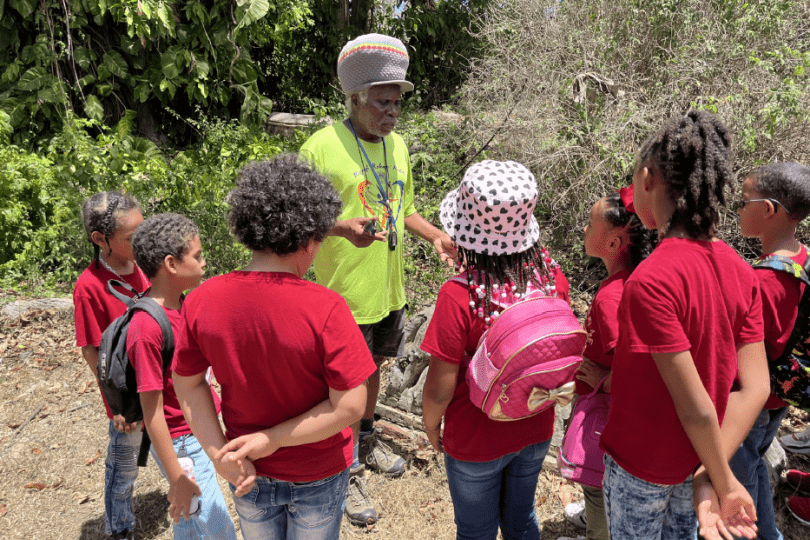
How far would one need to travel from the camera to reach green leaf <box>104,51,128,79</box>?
714 cm

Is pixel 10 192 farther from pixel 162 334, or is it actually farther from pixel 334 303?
pixel 334 303

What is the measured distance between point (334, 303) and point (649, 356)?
97 centimetres

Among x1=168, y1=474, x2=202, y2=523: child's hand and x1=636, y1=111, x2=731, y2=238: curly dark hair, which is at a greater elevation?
x1=636, y1=111, x2=731, y2=238: curly dark hair

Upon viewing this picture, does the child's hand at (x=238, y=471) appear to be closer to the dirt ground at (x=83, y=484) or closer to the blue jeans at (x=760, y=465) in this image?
the dirt ground at (x=83, y=484)

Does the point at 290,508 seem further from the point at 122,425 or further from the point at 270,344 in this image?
the point at 122,425

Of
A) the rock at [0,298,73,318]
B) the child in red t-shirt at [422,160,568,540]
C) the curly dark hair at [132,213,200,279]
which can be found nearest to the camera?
the child in red t-shirt at [422,160,568,540]

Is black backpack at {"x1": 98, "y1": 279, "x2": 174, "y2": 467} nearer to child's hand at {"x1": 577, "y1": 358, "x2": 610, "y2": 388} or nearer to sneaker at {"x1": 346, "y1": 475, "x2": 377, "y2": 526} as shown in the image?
sneaker at {"x1": 346, "y1": 475, "x2": 377, "y2": 526}

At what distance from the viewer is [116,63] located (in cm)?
719

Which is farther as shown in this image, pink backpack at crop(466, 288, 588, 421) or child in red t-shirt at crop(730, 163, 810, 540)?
child in red t-shirt at crop(730, 163, 810, 540)

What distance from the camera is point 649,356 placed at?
5.55ft

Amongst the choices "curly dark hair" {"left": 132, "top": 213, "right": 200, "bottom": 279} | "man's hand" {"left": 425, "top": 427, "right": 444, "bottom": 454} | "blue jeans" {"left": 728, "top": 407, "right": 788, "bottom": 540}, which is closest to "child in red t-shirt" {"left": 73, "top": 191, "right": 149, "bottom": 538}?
"curly dark hair" {"left": 132, "top": 213, "right": 200, "bottom": 279}

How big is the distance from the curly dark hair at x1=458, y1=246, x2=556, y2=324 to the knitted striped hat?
1.32 metres

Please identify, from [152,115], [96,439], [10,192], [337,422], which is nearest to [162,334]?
[337,422]

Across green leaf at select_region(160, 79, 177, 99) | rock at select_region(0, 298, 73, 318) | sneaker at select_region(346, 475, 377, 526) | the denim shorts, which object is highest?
green leaf at select_region(160, 79, 177, 99)
